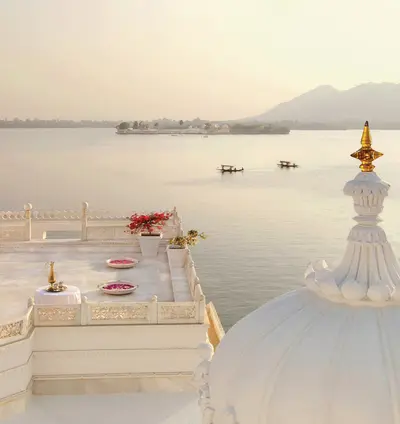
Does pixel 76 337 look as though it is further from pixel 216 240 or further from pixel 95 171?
pixel 95 171

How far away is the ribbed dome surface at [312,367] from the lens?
193 inches

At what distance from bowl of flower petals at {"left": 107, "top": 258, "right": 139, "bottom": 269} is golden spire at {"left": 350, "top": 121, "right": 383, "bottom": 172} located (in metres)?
11.0

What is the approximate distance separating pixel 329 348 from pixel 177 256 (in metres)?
11.3

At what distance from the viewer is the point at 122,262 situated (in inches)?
648

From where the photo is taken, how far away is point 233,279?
31953mm

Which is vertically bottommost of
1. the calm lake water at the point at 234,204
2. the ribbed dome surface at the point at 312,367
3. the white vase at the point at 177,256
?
the calm lake water at the point at 234,204

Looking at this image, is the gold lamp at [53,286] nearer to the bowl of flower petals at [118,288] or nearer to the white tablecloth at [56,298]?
the white tablecloth at [56,298]

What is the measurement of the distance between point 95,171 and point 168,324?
79.0 m

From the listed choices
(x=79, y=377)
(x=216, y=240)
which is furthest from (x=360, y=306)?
(x=216, y=240)

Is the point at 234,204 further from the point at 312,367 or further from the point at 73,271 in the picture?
the point at 312,367

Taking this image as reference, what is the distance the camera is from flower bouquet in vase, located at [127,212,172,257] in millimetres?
17484

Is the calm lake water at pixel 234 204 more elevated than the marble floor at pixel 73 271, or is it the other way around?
the marble floor at pixel 73 271

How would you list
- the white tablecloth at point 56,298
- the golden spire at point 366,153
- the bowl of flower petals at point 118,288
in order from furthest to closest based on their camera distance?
the bowl of flower petals at point 118,288, the white tablecloth at point 56,298, the golden spire at point 366,153

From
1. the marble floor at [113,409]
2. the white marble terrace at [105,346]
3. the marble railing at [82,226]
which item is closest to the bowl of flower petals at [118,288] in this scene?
the white marble terrace at [105,346]
